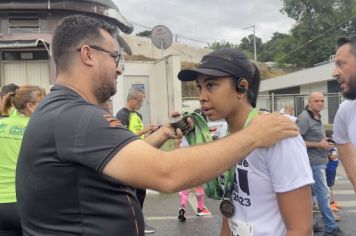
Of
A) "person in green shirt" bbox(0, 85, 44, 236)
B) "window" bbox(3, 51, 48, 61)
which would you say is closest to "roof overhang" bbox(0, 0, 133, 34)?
"window" bbox(3, 51, 48, 61)

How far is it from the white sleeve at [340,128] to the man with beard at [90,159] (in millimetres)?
1635

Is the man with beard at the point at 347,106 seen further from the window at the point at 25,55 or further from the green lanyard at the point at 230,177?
the window at the point at 25,55

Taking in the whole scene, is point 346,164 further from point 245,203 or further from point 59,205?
point 59,205

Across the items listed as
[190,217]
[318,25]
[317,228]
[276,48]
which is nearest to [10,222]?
[190,217]

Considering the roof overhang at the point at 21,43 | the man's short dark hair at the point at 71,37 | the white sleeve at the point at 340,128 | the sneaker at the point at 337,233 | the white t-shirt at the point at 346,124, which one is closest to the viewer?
the man's short dark hair at the point at 71,37

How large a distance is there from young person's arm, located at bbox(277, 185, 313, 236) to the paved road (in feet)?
13.9

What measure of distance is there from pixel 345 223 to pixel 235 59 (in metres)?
5.18

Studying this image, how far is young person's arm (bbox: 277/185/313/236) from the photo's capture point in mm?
1932

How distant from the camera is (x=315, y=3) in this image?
57.2m

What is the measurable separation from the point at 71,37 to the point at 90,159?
575 mm

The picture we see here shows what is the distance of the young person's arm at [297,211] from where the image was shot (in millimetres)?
1932

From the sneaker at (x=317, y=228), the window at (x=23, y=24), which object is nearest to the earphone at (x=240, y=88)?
the sneaker at (x=317, y=228)

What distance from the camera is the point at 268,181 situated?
205 centimetres

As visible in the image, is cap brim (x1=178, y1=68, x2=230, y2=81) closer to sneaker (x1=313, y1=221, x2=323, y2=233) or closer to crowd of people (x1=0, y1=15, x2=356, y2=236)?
crowd of people (x1=0, y1=15, x2=356, y2=236)
